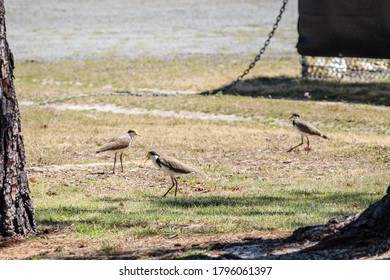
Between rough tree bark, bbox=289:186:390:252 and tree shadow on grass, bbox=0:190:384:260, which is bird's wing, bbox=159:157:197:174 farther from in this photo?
rough tree bark, bbox=289:186:390:252

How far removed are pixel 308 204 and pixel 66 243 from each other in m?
3.20

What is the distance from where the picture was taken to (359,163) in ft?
51.2

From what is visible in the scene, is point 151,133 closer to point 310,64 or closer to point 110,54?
point 310,64

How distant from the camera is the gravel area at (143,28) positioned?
3331 centimetres

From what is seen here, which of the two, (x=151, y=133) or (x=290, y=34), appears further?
(x=290, y=34)

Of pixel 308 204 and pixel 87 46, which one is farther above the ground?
pixel 308 204

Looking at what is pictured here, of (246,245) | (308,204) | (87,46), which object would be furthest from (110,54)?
(246,245)

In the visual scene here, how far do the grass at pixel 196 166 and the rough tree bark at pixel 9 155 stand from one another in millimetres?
435

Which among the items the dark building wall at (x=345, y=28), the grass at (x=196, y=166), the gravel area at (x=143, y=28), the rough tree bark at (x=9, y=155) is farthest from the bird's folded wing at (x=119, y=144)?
the gravel area at (x=143, y=28)

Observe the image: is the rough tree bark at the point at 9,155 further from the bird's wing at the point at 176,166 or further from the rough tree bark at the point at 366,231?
the bird's wing at the point at 176,166

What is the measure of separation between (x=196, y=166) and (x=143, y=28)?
80.9 ft

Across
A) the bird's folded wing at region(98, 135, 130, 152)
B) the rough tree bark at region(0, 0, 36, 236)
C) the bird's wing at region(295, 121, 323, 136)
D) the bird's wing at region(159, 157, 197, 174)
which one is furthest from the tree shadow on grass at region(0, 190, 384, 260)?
the bird's wing at region(295, 121, 323, 136)

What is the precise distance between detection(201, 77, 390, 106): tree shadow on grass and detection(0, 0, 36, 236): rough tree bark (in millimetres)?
13692

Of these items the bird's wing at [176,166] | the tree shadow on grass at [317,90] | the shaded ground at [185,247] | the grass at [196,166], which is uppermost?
the shaded ground at [185,247]
